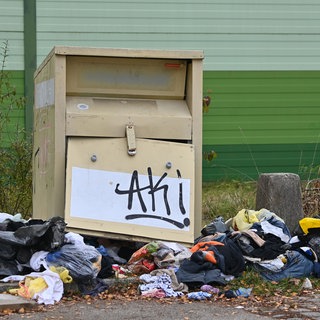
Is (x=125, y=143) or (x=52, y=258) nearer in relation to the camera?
(x=52, y=258)

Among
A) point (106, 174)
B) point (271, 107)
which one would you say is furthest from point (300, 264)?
point (271, 107)

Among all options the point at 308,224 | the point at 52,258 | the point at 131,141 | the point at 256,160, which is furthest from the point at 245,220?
the point at 256,160

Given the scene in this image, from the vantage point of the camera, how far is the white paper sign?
8047 millimetres

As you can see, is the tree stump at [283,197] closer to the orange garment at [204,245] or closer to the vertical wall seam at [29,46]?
the orange garment at [204,245]

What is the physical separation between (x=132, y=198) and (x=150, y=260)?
0.63 metres

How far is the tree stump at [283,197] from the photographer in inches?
371

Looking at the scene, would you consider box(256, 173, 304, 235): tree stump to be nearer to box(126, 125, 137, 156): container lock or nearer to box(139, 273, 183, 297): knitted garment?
box(126, 125, 137, 156): container lock

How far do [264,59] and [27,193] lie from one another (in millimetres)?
7489

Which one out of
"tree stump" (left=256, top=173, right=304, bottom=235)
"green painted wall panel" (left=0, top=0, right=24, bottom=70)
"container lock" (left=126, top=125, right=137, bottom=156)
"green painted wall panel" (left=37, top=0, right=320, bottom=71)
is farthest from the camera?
"green painted wall panel" (left=37, top=0, right=320, bottom=71)

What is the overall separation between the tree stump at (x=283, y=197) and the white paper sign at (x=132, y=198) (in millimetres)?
1502

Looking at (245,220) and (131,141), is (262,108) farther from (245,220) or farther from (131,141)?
(131,141)

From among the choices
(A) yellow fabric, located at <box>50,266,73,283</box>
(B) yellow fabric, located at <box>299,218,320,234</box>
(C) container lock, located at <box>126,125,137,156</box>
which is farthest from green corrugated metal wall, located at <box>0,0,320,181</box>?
(A) yellow fabric, located at <box>50,266,73,283</box>

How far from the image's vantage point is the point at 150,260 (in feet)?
25.8

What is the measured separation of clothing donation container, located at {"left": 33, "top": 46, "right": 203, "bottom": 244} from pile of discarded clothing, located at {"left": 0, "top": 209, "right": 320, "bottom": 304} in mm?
279
